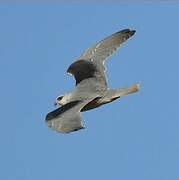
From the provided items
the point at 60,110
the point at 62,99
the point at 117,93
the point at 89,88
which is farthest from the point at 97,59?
the point at 60,110

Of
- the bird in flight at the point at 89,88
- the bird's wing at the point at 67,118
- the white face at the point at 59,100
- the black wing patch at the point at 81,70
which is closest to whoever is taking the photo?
the bird's wing at the point at 67,118

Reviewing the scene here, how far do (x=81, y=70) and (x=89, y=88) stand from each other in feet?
2.92

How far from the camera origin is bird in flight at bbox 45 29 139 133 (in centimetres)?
1856

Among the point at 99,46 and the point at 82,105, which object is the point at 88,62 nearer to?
the point at 99,46

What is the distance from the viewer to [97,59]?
71.7ft

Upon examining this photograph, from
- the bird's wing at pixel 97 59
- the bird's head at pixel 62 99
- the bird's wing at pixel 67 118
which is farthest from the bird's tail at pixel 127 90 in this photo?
the bird's wing at pixel 97 59

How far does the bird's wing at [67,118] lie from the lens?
685 inches

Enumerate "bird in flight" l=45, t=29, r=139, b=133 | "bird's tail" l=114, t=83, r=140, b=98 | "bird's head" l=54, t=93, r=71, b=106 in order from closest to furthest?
"bird in flight" l=45, t=29, r=139, b=133 < "bird's tail" l=114, t=83, r=140, b=98 < "bird's head" l=54, t=93, r=71, b=106

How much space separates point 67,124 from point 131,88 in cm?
264

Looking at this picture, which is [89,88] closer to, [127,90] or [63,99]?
[63,99]

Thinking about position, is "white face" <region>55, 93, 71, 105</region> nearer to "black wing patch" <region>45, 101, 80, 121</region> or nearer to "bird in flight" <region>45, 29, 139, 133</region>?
"bird in flight" <region>45, 29, 139, 133</region>

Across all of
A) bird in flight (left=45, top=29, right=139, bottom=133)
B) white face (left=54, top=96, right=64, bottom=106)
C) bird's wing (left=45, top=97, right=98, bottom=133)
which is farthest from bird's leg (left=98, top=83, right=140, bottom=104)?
white face (left=54, top=96, right=64, bottom=106)

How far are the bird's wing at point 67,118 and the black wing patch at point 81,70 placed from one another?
1.97 m

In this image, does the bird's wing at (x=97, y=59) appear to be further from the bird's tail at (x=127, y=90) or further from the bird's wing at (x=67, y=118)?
the bird's wing at (x=67, y=118)
